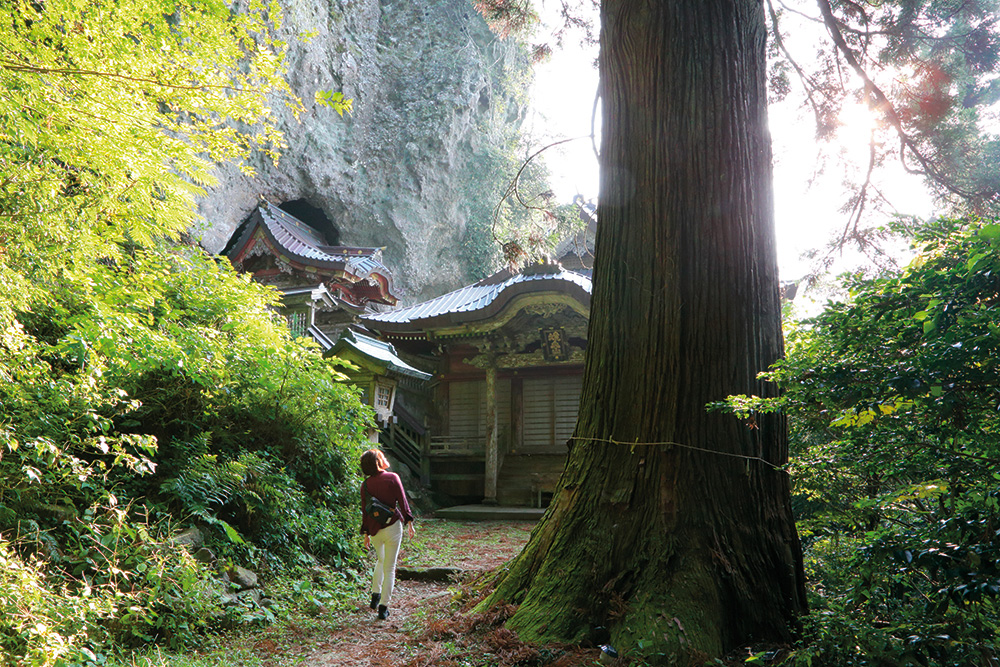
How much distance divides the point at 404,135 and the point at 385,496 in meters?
22.0

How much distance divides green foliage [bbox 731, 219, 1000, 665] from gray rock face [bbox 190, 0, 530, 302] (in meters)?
19.9

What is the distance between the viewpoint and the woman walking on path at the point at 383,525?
14.2 ft

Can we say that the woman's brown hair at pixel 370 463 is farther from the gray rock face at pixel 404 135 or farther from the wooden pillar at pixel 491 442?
the gray rock face at pixel 404 135

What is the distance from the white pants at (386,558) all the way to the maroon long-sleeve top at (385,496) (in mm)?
56

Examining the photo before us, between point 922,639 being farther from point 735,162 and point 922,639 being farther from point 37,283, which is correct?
point 37,283

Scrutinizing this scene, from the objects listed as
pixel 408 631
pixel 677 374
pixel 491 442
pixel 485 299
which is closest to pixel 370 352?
pixel 485 299

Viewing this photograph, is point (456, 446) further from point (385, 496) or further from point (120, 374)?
point (120, 374)

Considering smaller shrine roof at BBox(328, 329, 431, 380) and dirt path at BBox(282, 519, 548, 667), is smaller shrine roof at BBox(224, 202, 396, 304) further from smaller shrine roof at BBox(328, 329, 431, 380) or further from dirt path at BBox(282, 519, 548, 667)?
dirt path at BBox(282, 519, 548, 667)

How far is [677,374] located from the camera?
3.09 metres

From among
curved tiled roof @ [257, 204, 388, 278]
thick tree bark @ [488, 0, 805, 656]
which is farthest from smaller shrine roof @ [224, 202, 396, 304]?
thick tree bark @ [488, 0, 805, 656]

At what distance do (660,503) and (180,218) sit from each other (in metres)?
5.02

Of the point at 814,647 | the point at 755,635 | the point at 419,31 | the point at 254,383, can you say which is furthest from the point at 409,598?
the point at 419,31

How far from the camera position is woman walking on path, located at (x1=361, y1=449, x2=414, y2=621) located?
432 centimetres

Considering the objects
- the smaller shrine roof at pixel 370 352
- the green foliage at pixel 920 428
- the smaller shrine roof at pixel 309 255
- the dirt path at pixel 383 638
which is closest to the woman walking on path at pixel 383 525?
the dirt path at pixel 383 638
